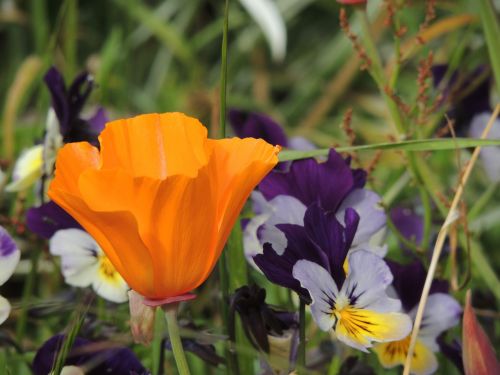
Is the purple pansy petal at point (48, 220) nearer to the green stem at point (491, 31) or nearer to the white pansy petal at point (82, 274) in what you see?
the white pansy petal at point (82, 274)

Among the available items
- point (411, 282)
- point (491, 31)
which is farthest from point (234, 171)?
point (491, 31)

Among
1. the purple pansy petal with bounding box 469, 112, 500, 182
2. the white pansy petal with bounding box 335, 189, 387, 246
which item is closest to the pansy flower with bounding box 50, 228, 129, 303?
the white pansy petal with bounding box 335, 189, 387, 246

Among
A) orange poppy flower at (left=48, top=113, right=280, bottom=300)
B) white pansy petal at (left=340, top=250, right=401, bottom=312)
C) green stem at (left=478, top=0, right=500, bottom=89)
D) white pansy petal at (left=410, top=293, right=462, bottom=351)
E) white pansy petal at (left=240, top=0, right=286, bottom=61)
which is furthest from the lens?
white pansy petal at (left=240, top=0, right=286, bottom=61)

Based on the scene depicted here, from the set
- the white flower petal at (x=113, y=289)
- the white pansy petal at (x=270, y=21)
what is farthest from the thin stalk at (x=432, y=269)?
the white pansy petal at (x=270, y=21)

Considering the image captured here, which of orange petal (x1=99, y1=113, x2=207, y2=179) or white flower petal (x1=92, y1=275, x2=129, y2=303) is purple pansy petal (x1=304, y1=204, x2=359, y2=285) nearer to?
orange petal (x1=99, y1=113, x2=207, y2=179)

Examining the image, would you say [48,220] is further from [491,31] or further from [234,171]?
[491,31]

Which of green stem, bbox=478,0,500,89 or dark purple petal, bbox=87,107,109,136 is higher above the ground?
green stem, bbox=478,0,500,89

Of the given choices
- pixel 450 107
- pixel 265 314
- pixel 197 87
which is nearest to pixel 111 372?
pixel 265 314
